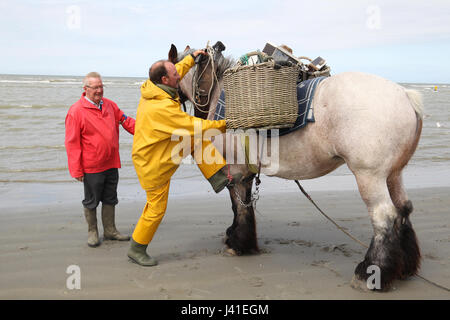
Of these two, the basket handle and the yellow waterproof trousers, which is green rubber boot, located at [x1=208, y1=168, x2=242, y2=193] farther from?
the basket handle

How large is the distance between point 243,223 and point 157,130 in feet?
4.35

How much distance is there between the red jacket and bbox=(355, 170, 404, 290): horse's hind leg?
2.57m

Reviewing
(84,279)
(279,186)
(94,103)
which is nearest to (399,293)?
(84,279)

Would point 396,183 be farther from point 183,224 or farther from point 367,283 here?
point 183,224

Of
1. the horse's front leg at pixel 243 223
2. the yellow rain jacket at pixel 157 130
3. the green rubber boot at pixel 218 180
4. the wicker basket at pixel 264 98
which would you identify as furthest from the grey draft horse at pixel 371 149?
the yellow rain jacket at pixel 157 130

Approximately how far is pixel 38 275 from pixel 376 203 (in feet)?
9.58

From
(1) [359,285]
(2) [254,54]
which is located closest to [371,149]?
(1) [359,285]

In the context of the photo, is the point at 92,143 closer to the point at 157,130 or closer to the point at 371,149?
the point at 157,130

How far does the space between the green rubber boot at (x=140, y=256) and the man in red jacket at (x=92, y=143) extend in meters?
0.72

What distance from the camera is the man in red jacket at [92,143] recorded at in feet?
14.3

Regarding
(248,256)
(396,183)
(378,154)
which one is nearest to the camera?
(378,154)

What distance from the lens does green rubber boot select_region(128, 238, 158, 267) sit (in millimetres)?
3965

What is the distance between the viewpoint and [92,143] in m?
4.39

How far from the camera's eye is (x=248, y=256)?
4.24m
